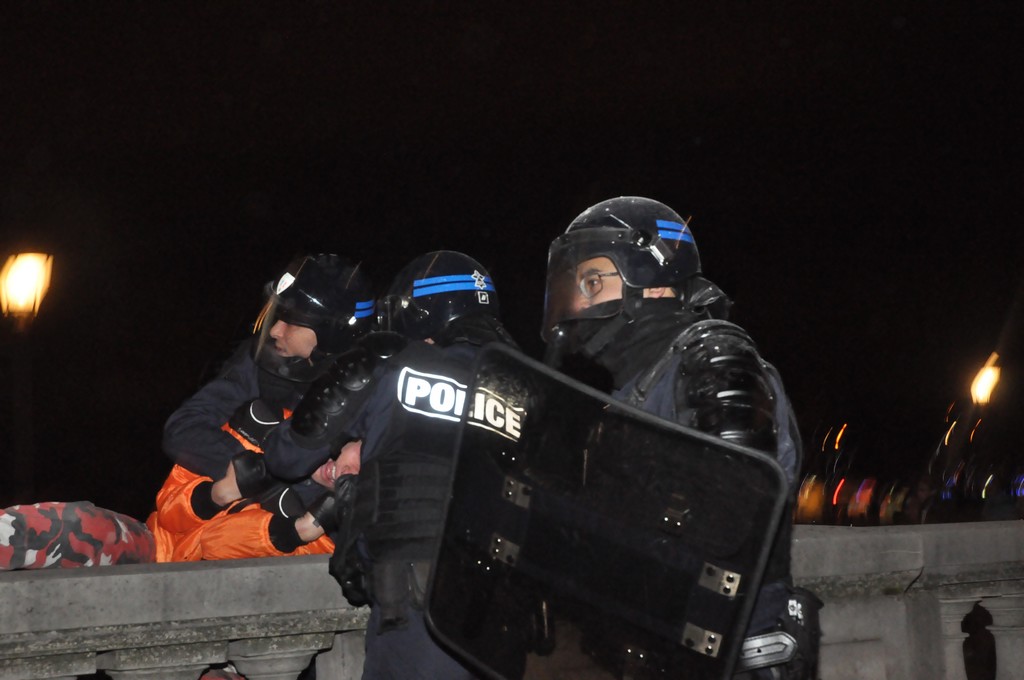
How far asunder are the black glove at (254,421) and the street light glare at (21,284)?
3569 millimetres

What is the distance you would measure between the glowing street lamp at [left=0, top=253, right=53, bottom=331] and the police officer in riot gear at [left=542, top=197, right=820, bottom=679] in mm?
5196

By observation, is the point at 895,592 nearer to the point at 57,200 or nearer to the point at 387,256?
the point at 57,200

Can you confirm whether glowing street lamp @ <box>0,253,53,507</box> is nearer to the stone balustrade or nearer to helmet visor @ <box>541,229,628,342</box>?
the stone balustrade

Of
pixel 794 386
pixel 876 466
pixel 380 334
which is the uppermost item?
pixel 380 334

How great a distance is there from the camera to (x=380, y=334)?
13.1 ft

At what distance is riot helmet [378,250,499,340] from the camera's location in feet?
13.7

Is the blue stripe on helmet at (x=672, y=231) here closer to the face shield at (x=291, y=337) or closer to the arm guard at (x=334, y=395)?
the arm guard at (x=334, y=395)

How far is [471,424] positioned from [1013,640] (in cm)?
285

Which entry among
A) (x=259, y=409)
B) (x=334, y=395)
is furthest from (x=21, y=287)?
(x=334, y=395)

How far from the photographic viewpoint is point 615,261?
3.22 metres

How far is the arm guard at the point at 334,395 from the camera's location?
12.3 ft

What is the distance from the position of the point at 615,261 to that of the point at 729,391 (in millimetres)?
921

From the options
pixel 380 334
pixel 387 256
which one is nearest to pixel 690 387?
pixel 380 334

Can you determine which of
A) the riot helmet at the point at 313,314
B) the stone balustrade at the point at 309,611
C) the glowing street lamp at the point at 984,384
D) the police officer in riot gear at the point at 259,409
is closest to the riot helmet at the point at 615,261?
the stone balustrade at the point at 309,611
